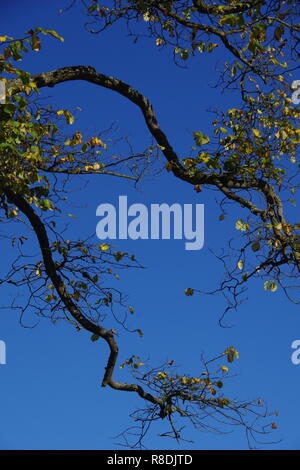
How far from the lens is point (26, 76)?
562cm

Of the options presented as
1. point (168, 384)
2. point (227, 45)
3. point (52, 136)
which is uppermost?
point (227, 45)

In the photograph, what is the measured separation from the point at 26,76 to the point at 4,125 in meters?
0.59

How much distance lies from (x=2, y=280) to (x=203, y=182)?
2.68 m

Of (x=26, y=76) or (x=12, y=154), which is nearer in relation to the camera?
(x=26, y=76)

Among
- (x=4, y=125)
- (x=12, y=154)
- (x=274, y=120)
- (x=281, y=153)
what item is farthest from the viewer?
(x=274, y=120)

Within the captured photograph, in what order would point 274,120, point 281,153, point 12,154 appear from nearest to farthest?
point 12,154 < point 281,153 < point 274,120

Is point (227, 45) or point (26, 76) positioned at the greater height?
point (227, 45)

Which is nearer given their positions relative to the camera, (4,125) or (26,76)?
(26,76)
